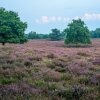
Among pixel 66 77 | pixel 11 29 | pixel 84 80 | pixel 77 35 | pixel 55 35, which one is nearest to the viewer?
pixel 84 80

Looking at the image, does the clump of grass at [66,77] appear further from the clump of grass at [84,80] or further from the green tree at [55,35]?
the green tree at [55,35]

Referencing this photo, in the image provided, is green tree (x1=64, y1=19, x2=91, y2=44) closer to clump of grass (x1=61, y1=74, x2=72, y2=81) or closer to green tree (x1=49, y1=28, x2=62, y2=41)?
green tree (x1=49, y1=28, x2=62, y2=41)

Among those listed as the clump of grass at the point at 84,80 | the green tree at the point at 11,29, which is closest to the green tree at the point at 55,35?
the green tree at the point at 11,29

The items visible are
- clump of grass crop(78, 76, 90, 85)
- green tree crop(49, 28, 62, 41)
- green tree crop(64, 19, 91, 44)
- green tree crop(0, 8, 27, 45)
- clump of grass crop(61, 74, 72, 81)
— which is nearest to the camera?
clump of grass crop(78, 76, 90, 85)

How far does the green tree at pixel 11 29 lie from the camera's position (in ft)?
161

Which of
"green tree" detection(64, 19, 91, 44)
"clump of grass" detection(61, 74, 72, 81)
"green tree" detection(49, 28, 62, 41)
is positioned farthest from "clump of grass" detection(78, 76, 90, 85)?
"green tree" detection(49, 28, 62, 41)

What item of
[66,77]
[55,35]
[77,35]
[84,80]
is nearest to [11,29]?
[77,35]

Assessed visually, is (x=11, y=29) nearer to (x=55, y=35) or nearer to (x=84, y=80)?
(x=84, y=80)

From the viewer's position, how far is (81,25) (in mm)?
82438

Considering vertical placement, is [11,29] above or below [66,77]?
above

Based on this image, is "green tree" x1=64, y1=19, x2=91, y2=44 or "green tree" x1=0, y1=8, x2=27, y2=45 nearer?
"green tree" x1=0, y1=8, x2=27, y2=45

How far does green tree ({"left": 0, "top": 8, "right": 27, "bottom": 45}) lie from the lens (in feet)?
161

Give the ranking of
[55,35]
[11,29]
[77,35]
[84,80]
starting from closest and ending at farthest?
[84,80], [11,29], [77,35], [55,35]

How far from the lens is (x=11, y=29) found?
50219 mm
